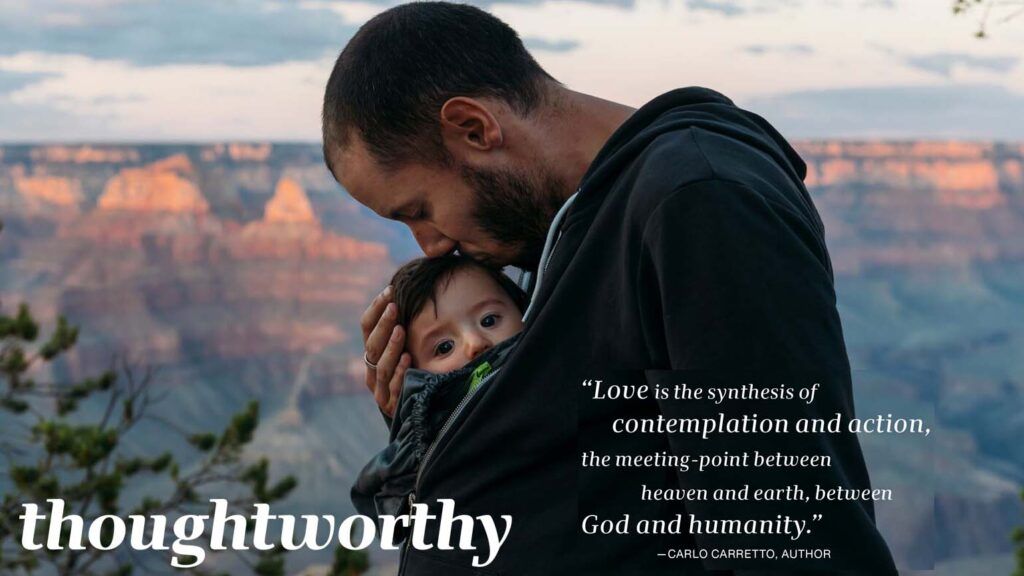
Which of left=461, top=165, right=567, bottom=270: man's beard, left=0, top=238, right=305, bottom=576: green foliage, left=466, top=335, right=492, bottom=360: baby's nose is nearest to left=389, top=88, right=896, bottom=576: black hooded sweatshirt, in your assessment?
left=461, top=165, right=567, bottom=270: man's beard

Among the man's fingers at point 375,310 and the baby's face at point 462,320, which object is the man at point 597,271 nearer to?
the baby's face at point 462,320

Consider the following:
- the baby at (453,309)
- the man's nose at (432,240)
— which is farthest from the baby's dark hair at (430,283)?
the man's nose at (432,240)

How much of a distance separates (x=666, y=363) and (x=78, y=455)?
19.4 ft

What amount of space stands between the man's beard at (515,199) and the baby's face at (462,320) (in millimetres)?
392

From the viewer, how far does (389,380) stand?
2.20m

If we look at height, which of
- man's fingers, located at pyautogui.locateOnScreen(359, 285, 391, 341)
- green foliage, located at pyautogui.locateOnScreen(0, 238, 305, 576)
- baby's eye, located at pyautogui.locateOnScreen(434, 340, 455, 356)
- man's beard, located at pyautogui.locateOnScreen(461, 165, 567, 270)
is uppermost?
green foliage, located at pyautogui.locateOnScreen(0, 238, 305, 576)

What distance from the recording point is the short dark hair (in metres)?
1.75

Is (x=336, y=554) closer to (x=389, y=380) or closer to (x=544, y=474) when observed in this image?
(x=389, y=380)

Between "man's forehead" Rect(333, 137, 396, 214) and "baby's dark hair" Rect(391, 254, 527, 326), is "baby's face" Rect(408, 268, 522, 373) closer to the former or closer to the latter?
"baby's dark hair" Rect(391, 254, 527, 326)

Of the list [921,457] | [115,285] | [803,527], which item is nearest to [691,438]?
[803,527]

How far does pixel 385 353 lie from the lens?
2199 mm

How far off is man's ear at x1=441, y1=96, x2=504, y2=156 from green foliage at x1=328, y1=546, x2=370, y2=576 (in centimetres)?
558

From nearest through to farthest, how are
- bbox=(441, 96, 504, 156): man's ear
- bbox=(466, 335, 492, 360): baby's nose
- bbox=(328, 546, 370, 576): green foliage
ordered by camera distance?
bbox=(441, 96, 504, 156): man's ear < bbox=(466, 335, 492, 360): baby's nose < bbox=(328, 546, 370, 576): green foliage

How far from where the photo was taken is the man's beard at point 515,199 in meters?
1.74
